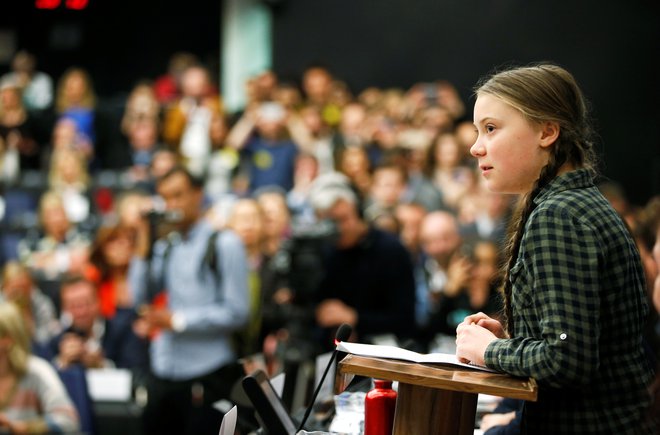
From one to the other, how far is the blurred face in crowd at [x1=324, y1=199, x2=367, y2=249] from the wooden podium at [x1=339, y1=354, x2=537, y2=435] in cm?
296

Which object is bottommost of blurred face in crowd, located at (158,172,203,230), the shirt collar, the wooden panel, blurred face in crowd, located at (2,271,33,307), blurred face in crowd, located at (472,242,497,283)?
blurred face in crowd, located at (2,271,33,307)

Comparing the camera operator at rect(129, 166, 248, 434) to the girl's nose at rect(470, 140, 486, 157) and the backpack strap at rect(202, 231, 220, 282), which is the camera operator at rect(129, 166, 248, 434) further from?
the girl's nose at rect(470, 140, 486, 157)

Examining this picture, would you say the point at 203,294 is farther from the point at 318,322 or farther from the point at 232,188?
the point at 232,188

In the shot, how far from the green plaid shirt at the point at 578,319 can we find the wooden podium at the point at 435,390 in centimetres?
6

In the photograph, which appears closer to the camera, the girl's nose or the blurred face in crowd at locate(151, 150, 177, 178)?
the girl's nose

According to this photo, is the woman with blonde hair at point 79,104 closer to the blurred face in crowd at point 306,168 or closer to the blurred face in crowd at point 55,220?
the blurred face in crowd at point 55,220

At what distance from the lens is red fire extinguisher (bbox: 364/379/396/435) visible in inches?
73.5

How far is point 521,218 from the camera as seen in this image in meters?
1.79

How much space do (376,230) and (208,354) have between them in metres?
0.97

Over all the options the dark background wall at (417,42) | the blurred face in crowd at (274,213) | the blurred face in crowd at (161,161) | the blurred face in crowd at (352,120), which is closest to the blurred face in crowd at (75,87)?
the blurred face in crowd at (161,161)

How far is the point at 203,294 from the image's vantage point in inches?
190

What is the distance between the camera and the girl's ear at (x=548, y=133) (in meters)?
1.74

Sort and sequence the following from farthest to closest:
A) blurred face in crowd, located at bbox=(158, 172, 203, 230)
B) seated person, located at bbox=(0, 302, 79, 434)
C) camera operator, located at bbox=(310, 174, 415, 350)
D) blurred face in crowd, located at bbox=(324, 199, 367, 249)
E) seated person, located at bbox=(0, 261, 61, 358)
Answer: seated person, located at bbox=(0, 261, 61, 358)
blurred face in crowd, located at bbox=(158, 172, 203, 230)
blurred face in crowd, located at bbox=(324, 199, 367, 249)
camera operator, located at bbox=(310, 174, 415, 350)
seated person, located at bbox=(0, 302, 79, 434)

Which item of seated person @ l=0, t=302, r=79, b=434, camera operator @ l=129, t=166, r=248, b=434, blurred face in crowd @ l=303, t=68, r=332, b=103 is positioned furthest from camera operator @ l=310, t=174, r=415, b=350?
blurred face in crowd @ l=303, t=68, r=332, b=103
